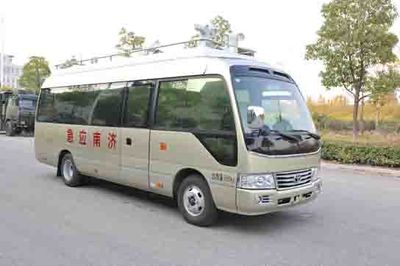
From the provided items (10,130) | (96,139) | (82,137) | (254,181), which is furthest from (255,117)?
(10,130)

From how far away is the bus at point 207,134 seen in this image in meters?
6.15

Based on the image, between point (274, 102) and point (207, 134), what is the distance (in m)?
1.03

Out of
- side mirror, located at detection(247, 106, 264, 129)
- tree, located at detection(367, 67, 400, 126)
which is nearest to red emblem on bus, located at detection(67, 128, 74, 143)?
side mirror, located at detection(247, 106, 264, 129)

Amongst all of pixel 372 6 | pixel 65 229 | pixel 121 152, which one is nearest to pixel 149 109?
pixel 121 152

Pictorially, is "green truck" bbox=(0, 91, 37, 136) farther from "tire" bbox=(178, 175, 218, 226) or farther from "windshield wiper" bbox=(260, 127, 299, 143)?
"windshield wiper" bbox=(260, 127, 299, 143)

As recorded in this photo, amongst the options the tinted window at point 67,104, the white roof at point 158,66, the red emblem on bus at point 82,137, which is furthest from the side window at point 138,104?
the red emblem on bus at point 82,137

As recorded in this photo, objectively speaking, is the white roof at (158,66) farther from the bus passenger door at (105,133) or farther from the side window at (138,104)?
the bus passenger door at (105,133)

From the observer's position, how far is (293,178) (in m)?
6.50

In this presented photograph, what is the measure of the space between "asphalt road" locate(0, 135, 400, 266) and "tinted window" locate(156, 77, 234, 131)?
1.39 m

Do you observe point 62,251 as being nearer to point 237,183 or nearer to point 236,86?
point 237,183

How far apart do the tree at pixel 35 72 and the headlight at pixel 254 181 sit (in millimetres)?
42023

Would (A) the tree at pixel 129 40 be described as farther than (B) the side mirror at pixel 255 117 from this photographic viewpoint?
Yes

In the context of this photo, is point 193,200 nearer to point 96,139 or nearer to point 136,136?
point 136,136

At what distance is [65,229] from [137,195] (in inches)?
99.1
